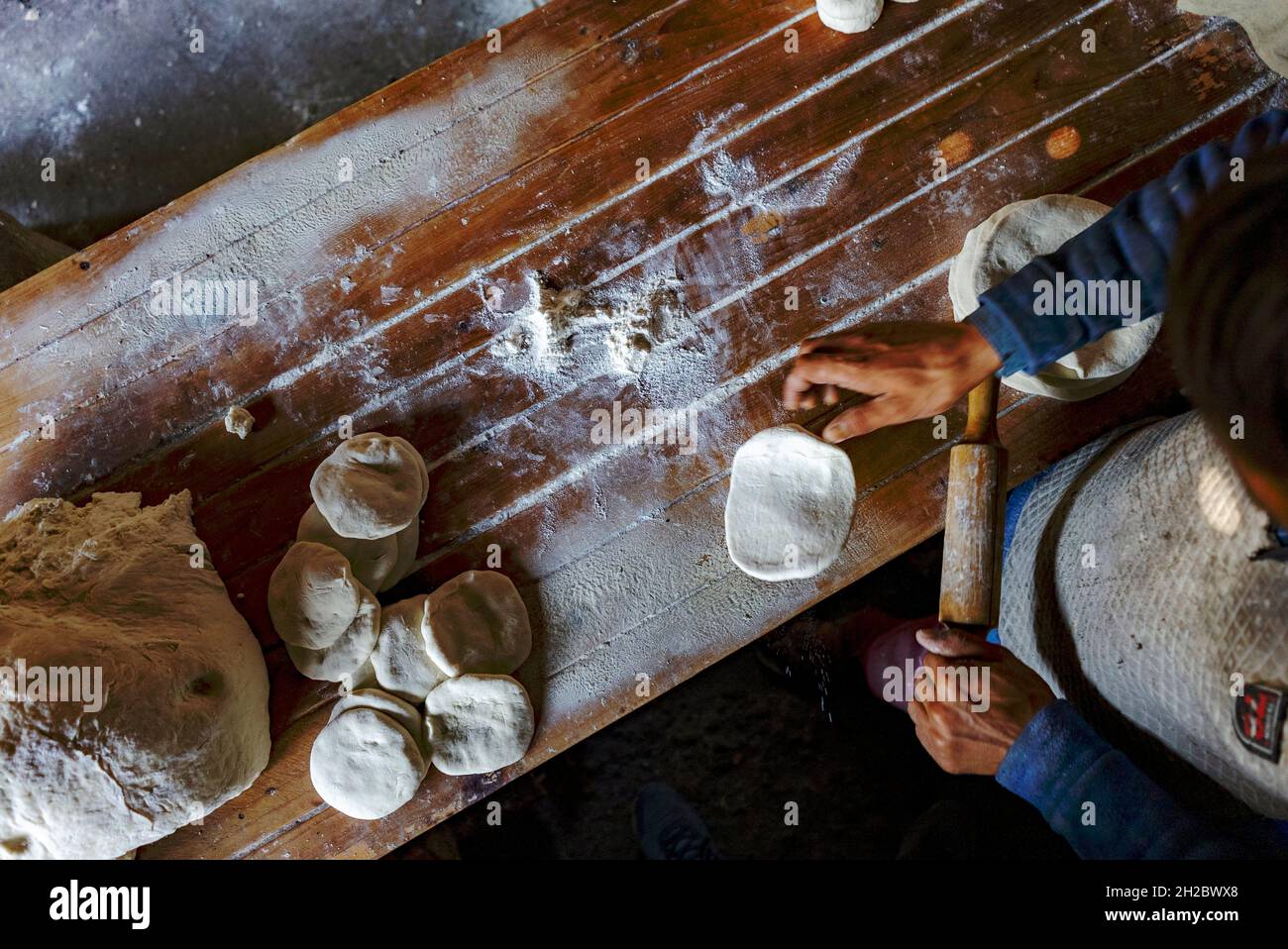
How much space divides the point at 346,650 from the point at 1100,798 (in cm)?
160

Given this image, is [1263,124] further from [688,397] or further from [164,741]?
[164,741]

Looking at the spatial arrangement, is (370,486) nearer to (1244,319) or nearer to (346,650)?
(346,650)

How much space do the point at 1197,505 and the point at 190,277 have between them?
2.29m

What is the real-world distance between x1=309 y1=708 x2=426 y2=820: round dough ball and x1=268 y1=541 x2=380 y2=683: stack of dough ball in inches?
A: 5.2

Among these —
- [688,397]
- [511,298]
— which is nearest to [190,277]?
[511,298]

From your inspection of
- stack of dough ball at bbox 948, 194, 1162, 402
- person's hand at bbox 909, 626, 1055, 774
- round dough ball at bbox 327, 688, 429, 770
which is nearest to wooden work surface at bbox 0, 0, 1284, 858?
stack of dough ball at bbox 948, 194, 1162, 402

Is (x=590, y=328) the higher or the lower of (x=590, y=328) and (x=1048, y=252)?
the lower

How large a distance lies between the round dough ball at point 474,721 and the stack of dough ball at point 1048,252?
143 cm

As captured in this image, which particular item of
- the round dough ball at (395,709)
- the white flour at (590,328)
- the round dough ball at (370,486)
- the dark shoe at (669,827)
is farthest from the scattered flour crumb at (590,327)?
the dark shoe at (669,827)

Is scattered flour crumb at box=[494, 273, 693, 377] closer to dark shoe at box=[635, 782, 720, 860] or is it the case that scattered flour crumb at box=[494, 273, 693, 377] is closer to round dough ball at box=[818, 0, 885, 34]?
round dough ball at box=[818, 0, 885, 34]

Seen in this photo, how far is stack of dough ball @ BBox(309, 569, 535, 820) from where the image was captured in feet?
6.09

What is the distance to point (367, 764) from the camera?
1.85 meters

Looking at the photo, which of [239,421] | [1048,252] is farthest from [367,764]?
[1048,252]

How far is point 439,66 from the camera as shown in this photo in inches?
81.0
